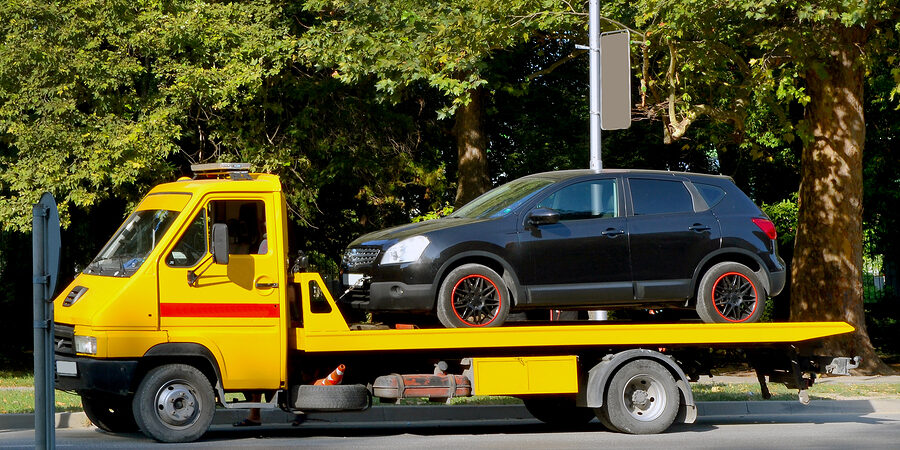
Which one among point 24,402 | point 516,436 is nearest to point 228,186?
point 516,436

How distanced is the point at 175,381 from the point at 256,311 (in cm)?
93

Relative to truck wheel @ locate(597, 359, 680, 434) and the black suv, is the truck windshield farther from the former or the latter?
truck wheel @ locate(597, 359, 680, 434)

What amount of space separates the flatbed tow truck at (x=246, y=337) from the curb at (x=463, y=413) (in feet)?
4.51

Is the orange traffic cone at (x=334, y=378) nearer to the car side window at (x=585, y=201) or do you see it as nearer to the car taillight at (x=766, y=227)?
the car side window at (x=585, y=201)

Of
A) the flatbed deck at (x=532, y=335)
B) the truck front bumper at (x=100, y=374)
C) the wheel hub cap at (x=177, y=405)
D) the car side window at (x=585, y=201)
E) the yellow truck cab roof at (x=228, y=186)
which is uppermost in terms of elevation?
the yellow truck cab roof at (x=228, y=186)

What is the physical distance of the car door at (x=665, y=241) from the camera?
36.4 feet

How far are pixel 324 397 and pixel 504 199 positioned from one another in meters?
2.64

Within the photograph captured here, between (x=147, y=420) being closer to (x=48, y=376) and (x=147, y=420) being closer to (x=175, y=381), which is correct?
(x=175, y=381)

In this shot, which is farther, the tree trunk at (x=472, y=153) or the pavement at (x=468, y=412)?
the tree trunk at (x=472, y=153)

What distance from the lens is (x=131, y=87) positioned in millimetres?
18984

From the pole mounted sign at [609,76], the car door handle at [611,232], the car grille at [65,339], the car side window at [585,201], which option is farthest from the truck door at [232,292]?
the pole mounted sign at [609,76]

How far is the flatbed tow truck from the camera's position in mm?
10080

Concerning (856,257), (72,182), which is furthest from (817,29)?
(72,182)

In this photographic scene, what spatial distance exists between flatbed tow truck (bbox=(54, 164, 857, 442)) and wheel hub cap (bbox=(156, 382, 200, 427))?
0.01 metres
